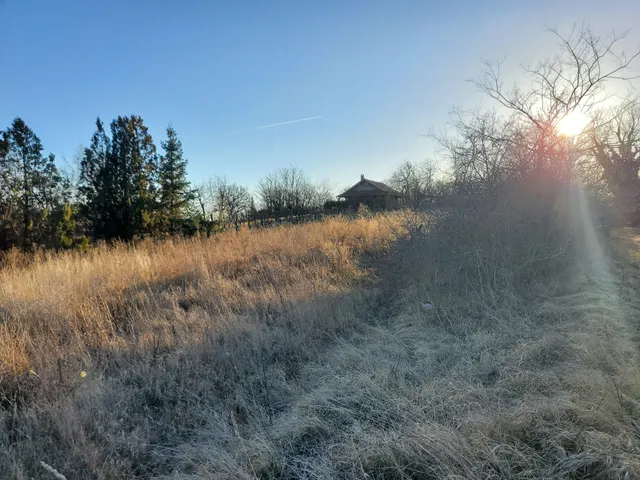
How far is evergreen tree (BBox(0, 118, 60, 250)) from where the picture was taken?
12549mm

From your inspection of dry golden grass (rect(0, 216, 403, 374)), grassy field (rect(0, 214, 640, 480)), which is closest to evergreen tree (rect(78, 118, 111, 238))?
dry golden grass (rect(0, 216, 403, 374))

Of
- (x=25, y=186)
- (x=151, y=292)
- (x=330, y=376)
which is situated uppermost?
(x=25, y=186)

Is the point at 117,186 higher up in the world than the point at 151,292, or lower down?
higher up

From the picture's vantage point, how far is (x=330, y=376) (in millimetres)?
2832

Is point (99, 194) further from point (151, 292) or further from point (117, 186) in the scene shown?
A: point (151, 292)

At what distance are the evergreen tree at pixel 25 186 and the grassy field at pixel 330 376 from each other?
957 centimetres

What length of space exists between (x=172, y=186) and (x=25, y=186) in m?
6.14

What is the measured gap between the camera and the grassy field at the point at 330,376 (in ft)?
6.15

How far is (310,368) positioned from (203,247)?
21.9 feet

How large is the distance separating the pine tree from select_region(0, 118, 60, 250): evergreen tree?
4642 mm

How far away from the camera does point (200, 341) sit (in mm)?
3510

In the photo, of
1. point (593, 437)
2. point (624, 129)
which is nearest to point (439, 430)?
point (593, 437)

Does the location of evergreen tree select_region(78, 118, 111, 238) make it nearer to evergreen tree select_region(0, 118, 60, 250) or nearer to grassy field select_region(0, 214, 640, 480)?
evergreen tree select_region(0, 118, 60, 250)

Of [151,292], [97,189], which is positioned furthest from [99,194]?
[151,292]
